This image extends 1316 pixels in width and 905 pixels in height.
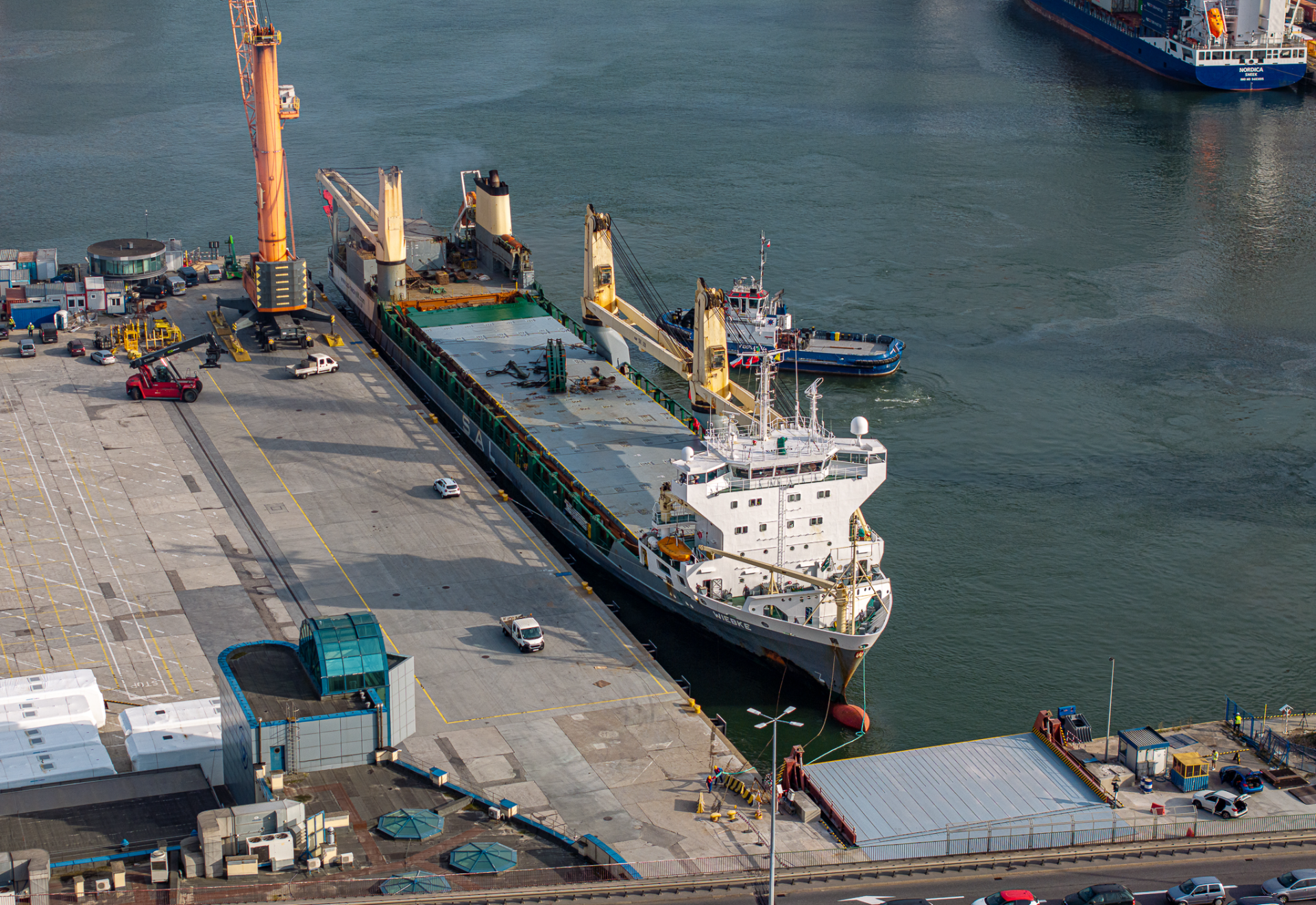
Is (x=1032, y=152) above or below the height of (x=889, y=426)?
above

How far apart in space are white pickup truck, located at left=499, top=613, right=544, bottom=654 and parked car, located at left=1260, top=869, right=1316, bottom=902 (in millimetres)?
38279

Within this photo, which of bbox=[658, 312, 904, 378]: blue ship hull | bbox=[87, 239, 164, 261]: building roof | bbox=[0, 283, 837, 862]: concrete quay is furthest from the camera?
bbox=[87, 239, 164, 261]: building roof

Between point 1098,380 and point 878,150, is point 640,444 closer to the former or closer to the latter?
point 1098,380

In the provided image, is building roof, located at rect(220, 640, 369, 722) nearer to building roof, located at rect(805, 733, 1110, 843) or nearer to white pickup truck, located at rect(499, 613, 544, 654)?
white pickup truck, located at rect(499, 613, 544, 654)

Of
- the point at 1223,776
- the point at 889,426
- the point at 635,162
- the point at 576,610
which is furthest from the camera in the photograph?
the point at 635,162

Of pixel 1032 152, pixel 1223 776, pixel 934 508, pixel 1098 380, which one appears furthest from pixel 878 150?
pixel 1223 776

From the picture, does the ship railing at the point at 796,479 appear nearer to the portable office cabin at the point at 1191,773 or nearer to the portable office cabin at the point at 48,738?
the portable office cabin at the point at 1191,773

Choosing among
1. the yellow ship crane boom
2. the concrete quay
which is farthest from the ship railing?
the yellow ship crane boom

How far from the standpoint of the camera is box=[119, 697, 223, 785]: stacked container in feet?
233

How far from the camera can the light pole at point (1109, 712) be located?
74.9m

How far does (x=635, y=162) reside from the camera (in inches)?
7323

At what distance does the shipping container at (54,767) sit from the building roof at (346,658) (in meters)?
11.4

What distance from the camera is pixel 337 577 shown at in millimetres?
93250

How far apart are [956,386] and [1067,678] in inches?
1858
